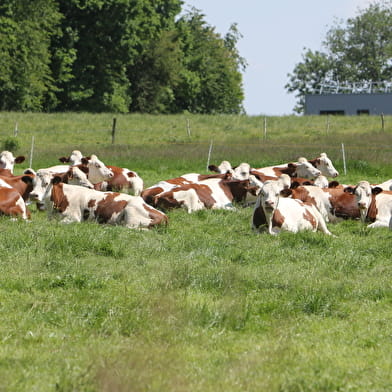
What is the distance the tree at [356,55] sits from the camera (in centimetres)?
9400

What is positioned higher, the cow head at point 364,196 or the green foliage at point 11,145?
the cow head at point 364,196

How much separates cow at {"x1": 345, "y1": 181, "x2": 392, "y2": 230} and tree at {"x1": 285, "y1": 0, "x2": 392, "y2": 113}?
81779 mm

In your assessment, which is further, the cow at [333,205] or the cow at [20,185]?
the cow at [20,185]

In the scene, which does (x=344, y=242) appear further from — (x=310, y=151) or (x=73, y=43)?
(x=73, y=43)

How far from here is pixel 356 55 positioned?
95125mm

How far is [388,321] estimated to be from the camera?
708 centimetres

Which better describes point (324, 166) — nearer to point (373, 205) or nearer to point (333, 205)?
point (333, 205)

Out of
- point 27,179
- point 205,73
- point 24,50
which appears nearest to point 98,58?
point 24,50

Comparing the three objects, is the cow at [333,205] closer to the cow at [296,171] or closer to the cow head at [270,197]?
the cow head at [270,197]

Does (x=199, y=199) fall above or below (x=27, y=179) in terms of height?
below

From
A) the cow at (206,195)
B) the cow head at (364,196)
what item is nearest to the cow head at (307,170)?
the cow at (206,195)

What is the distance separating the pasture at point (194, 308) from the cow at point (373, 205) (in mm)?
318

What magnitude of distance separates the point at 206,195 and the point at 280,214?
346 centimetres

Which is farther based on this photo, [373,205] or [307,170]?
[307,170]
